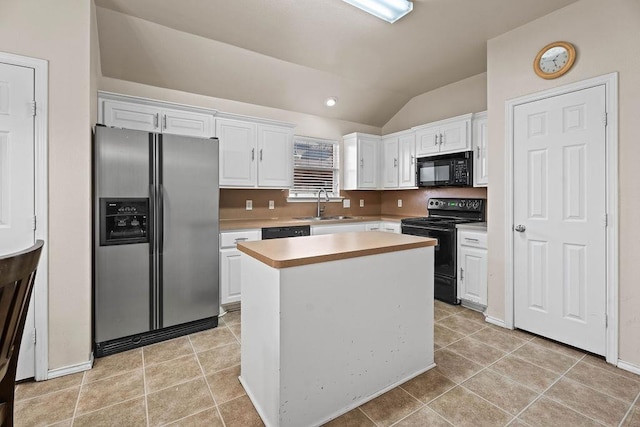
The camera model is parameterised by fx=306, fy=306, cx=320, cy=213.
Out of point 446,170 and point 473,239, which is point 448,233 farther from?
point 446,170

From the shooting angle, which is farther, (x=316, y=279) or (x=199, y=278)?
(x=199, y=278)

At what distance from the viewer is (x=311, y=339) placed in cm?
161

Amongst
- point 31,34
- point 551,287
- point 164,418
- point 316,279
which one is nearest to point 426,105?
point 551,287

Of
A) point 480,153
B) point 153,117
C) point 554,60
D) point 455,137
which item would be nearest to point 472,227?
point 480,153

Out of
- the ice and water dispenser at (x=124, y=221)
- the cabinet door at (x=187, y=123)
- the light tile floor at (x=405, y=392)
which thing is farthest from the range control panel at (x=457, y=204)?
the ice and water dispenser at (x=124, y=221)

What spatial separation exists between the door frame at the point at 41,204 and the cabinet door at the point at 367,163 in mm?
3611

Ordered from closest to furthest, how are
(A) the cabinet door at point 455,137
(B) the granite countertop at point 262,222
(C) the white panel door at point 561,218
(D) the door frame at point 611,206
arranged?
(D) the door frame at point 611,206 → (C) the white panel door at point 561,218 → (B) the granite countertop at point 262,222 → (A) the cabinet door at point 455,137

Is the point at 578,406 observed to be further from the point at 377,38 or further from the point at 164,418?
the point at 377,38

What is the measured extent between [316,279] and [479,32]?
112 inches

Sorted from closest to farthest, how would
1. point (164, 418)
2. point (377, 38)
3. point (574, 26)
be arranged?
point (164, 418)
point (574, 26)
point (377, 38)

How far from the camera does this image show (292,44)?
10.3ft

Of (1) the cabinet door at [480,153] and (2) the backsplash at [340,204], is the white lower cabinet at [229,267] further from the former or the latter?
(1) the cabinet door at [480,153]

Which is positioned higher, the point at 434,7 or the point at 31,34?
the point at 434,7

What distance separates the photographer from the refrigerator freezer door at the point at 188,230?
2650 millimetres
